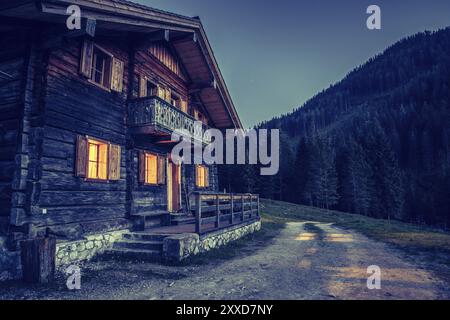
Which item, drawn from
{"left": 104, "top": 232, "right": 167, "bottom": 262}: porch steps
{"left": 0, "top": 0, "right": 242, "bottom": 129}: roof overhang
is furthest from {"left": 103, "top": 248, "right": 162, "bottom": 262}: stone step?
{"left": 0, "top": 0, "right": 242, "bottom": 129}: roof overhang

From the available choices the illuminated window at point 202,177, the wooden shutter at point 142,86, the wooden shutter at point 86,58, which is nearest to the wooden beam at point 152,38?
the wooden shutter at point 142,86

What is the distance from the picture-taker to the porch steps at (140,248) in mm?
8383

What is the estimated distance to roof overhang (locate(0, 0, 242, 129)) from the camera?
22.3ft

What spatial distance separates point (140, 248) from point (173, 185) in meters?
5.82

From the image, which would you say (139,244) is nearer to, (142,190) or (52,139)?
(142,190)

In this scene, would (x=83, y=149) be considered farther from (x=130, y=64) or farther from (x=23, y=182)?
(x=130, y=64)

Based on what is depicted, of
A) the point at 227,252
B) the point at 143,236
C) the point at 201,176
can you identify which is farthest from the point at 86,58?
the point at 201,176

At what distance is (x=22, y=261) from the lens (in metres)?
6.52

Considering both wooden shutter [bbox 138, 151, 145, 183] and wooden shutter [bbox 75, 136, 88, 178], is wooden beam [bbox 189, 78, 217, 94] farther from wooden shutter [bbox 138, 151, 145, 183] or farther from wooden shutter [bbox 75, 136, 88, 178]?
wooden shutter [bbox 75, 136, 88, 178]

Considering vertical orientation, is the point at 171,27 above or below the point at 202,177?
→ above

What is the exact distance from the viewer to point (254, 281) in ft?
21.3

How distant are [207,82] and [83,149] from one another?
29.5ft
